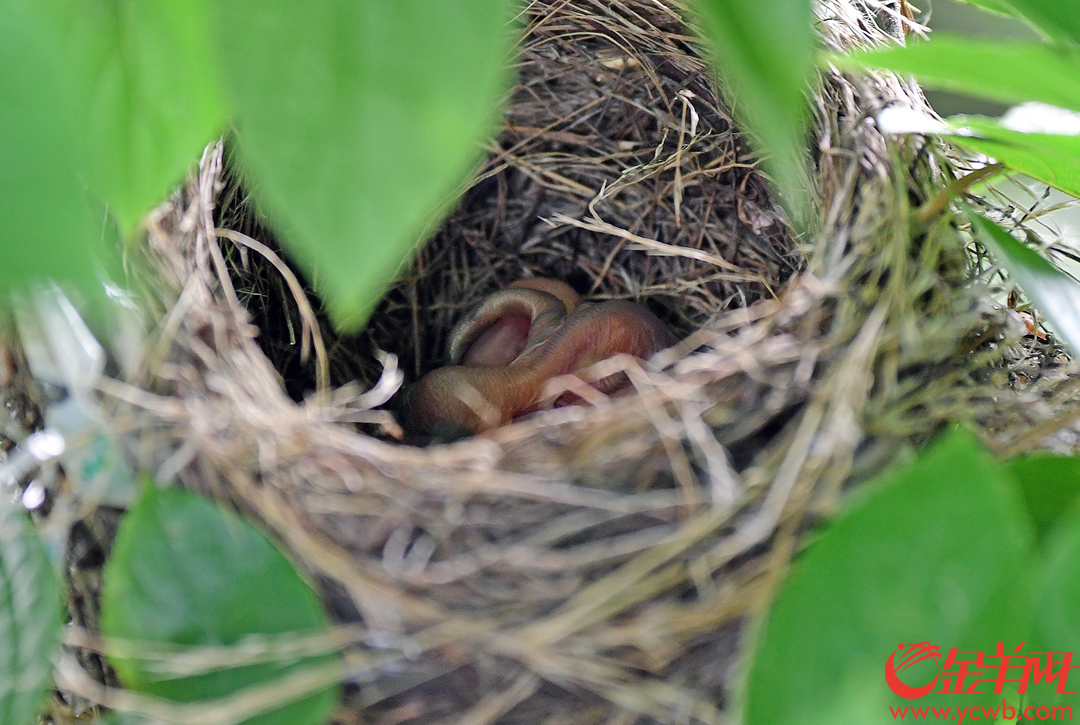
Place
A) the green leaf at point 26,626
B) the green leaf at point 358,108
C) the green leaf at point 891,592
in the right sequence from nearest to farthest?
1. the green leaf at point 358,108
2. the green leaf at point 891,592
3. the green leaf at point 26,626

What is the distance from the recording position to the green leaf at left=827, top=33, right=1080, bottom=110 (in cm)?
20

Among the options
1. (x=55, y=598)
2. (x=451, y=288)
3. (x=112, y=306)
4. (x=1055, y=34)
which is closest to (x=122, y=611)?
(x=55, y=598)

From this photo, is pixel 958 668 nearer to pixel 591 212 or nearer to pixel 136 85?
pixel 136 85

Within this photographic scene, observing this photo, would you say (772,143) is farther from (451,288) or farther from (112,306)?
(451,288)

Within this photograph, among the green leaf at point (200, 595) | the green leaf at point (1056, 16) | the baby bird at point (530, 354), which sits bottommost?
the baby bird at point (530, 354)

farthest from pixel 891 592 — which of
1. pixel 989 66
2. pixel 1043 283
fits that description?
pixel 1043 283

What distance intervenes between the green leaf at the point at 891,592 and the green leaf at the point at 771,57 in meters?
0.15

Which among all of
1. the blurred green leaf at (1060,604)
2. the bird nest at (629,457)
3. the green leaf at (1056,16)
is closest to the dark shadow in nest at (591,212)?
the bird nest at (629,457)

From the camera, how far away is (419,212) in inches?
4.1

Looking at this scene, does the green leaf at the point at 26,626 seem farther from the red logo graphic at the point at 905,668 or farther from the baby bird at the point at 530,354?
the baby bird at the point at 530,354

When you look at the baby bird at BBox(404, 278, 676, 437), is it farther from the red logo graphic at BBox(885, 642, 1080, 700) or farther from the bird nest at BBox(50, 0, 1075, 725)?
the red logo graphic at BBox(885, 642, 1080, 700)

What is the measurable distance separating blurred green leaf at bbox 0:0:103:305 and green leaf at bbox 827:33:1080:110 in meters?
0.17

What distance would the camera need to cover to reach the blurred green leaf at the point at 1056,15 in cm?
15

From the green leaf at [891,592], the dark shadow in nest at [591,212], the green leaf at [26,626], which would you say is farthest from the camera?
the dark shadow in nest at [591,212]
